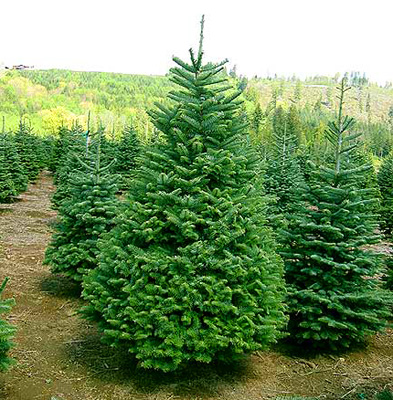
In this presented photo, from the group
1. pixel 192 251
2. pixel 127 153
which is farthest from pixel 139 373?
pixel 127 153

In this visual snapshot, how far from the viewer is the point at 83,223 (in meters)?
8.70

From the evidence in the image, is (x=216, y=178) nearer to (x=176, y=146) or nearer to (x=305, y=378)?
(x=176, y=146)

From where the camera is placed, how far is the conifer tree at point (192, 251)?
506cm

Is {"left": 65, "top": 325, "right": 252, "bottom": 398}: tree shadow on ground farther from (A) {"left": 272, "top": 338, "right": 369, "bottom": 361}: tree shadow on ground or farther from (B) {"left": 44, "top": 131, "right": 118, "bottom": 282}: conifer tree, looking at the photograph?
(B) {"left": 44, "top": 131, "right": 118, "bottom": 282}: conifer tree

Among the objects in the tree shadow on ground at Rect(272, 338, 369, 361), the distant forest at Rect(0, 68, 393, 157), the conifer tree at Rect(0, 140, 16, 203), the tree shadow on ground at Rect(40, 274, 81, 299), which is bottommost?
the tree shadow on ground at Rect(40, 274, 81, 299)

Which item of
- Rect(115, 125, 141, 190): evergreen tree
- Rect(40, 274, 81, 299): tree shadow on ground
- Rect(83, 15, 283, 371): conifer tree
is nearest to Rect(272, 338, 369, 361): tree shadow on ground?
Rect(83, 15, 283, 371): conifer tree

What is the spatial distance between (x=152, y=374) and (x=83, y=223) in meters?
3.89

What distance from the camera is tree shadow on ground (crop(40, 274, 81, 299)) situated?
343 inches

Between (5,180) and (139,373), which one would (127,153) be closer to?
(5,180)

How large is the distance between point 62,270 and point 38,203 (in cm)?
1363

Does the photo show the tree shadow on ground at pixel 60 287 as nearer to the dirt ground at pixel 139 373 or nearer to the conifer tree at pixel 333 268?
the dirt ground at pixel 139 373

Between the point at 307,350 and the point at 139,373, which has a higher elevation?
the point at 139,373

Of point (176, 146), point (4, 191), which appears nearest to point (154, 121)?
point (176, 146)

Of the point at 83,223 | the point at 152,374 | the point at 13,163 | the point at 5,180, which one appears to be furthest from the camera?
the point at 13,163
